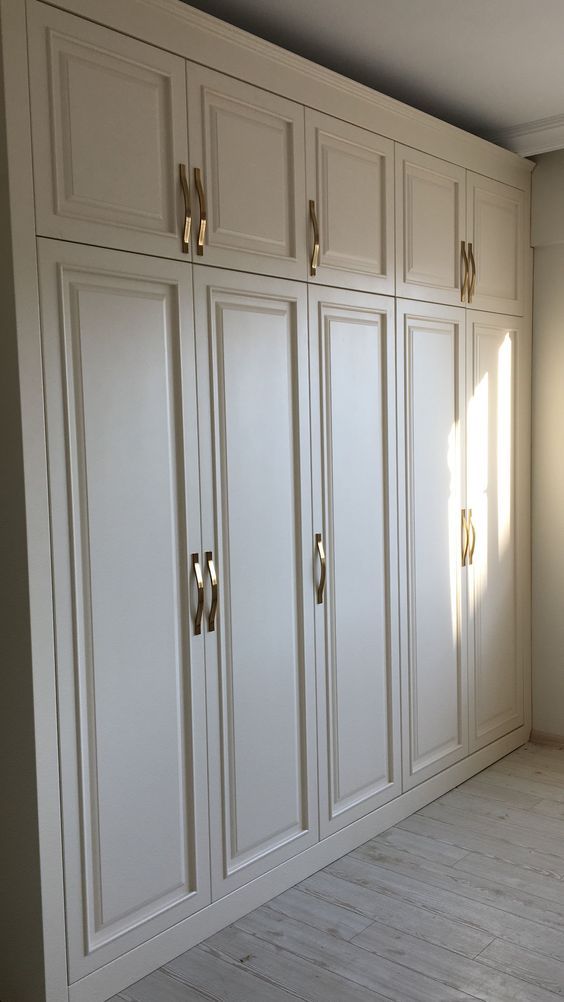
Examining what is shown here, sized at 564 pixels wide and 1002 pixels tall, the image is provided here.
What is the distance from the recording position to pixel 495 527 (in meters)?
3.71

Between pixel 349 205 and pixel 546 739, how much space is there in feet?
8.35

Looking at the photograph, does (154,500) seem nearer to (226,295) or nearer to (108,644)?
(108,644)

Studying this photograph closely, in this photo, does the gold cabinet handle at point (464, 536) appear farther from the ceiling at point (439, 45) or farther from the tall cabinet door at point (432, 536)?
the ceiling at point (439, 45)

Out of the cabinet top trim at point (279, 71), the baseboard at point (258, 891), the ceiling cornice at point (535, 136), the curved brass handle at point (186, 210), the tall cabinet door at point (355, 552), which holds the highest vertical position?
the ceiling cornice at point (535, 136)

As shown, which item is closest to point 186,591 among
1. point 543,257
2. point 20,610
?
point 20,610

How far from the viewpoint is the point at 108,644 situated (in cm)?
215

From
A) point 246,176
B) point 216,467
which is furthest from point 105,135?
point 216,467

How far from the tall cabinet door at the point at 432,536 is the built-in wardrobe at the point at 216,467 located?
0.02m

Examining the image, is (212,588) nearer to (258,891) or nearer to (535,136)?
(258,891)

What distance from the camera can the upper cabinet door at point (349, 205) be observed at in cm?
271

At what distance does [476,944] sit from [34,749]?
135 centimetres

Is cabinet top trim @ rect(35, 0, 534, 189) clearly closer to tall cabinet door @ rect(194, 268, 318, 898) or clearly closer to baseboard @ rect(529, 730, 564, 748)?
tall cabinet door @ rect(194, 268, 318, 898)

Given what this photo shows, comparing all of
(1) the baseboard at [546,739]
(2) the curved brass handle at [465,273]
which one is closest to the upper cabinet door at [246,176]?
(2) the curved brass handle at [465,273]

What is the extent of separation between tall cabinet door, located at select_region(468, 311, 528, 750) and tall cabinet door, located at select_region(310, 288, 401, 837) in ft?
1.95
